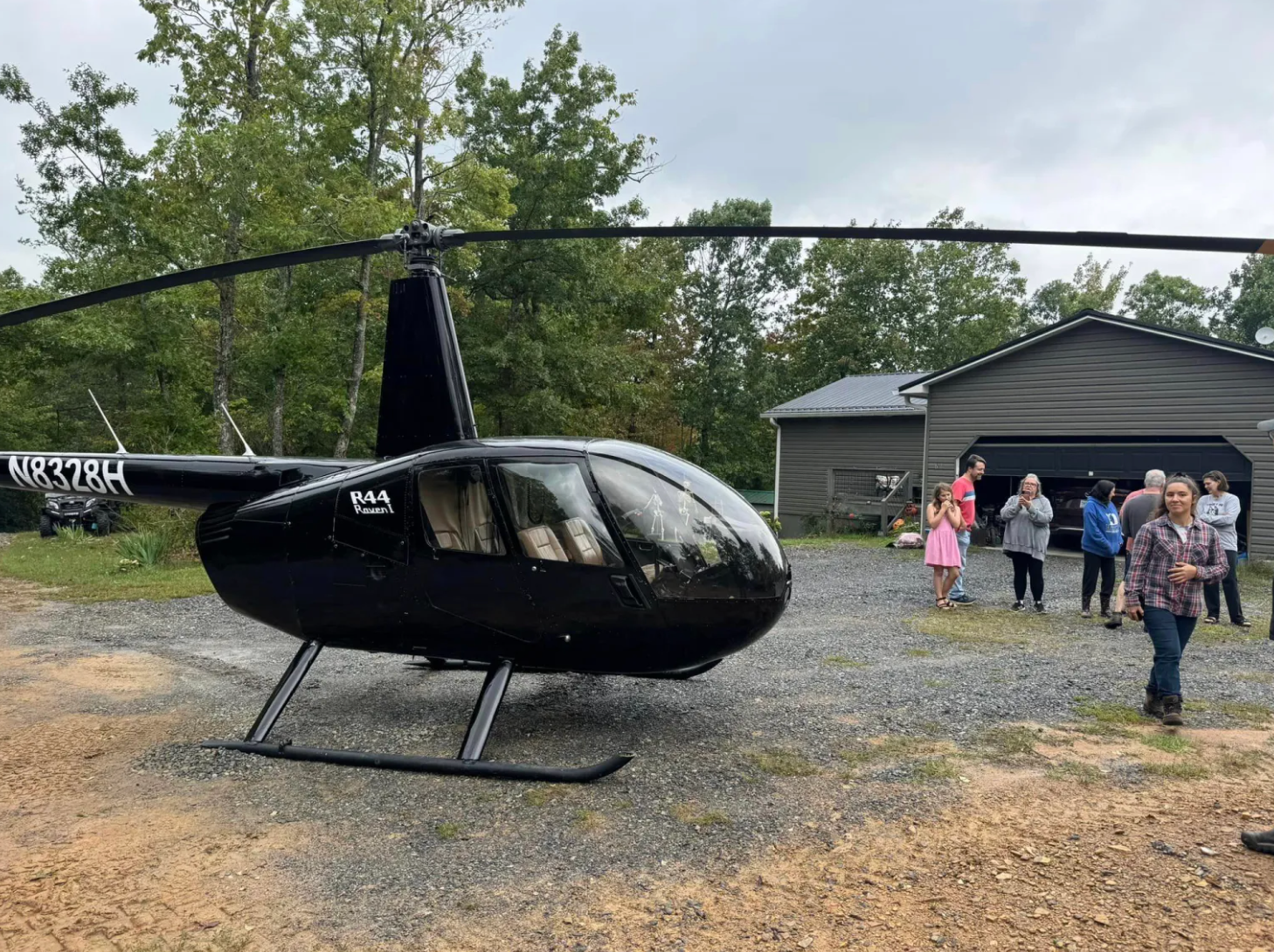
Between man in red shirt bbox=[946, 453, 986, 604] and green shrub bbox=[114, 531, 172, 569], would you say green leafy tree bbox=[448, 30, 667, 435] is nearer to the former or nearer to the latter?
green shrub bbox=[114, 531, 172, 569]

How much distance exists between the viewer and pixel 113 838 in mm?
4066

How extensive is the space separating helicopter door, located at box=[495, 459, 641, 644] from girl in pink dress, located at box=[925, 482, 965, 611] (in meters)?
6.05

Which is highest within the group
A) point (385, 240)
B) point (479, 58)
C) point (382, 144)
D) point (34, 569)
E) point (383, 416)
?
point (479, 58)

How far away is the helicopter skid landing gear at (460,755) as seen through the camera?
4.54m

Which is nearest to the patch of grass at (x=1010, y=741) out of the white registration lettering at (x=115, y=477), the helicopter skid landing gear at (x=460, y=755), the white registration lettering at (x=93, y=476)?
the helicopter skid landing gear at (x=460, y=755)

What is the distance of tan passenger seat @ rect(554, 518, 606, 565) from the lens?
470 cm

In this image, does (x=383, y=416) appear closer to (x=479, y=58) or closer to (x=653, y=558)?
(x=653, y=558)

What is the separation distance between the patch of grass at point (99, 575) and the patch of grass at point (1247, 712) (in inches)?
459

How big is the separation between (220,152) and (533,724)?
52.6ft

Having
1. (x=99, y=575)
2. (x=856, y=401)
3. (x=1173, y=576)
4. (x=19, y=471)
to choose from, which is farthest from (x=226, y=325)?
(x=1173, y=576)

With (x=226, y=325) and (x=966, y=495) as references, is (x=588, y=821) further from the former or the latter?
(x=226, y=325)

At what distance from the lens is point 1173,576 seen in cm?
527

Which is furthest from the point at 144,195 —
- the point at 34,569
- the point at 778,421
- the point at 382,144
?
the point at 778,421

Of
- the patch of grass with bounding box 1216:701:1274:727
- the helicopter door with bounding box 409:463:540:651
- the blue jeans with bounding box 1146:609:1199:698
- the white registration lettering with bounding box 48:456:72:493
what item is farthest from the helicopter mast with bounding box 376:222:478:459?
the patch of grass with bounding box 1216:701:1274:727
